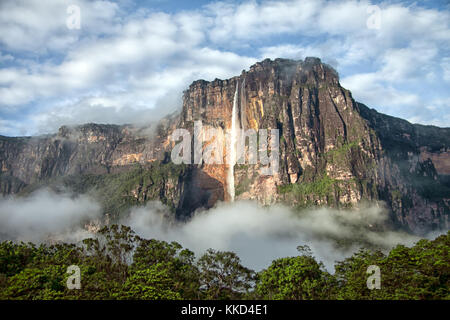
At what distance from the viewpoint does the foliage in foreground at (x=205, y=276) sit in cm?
4772

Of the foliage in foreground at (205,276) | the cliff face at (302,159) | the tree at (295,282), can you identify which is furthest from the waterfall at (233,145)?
the tree at (295,282)

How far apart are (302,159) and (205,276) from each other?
110m

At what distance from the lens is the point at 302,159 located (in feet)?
551

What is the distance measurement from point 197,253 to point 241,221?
2475cm

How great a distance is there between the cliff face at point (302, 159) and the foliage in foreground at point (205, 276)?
88.3 meters

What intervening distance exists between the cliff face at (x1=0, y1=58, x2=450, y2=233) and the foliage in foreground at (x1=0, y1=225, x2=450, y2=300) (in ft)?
290

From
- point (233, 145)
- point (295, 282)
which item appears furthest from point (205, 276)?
point (233, 145)

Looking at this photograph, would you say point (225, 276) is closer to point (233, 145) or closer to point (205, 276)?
point (205, 276)

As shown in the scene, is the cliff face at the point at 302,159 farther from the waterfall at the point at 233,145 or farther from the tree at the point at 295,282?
the tree at the point at 295,282

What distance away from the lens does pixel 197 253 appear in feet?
443
